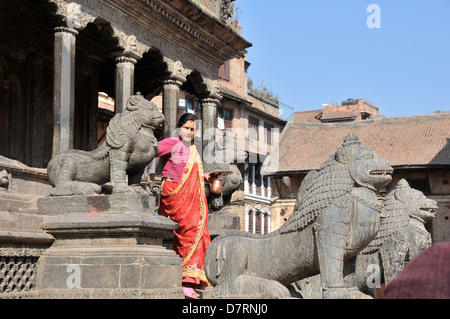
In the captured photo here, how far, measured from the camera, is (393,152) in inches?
1431

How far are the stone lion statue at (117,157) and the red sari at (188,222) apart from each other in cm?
73

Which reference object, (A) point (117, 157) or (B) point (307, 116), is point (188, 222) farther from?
(B) point (307, 116)

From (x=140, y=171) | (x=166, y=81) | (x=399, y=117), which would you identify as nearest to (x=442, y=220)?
(x=399, y=117)

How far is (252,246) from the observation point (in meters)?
6.45

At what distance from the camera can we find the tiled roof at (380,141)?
3531cm

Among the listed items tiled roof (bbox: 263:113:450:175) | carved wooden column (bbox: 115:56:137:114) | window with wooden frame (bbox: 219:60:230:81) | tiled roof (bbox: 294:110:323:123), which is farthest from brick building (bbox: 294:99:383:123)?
carved wooden column (bbox: 115:56:137:114)

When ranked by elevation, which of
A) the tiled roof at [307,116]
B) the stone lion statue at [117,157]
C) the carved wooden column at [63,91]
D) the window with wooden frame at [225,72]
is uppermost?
the tiled roof at [307,116]

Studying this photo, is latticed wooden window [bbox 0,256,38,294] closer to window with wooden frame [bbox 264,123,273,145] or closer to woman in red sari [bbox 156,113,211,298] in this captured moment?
woman in red sari [bbox 156,113,211,298]

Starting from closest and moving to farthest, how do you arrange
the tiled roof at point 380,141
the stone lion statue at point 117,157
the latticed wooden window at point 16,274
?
1. the latticed wooden window at point 16,274
2. the stone lion statue at point 117,157
3. the tiled roof at point 380,141

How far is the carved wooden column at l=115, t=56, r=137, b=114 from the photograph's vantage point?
Answer: 41.4 feet

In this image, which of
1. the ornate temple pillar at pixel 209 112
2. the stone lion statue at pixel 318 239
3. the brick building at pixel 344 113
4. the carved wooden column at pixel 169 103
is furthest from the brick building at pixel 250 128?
the stone lion statue at pixel 318 239

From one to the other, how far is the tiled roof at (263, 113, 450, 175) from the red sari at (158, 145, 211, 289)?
28.1 metres

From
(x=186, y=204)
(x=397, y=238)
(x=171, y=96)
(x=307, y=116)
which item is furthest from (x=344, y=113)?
(x=397, y=238)

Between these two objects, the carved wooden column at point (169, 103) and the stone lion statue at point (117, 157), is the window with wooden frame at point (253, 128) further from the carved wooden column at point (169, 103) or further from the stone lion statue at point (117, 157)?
the stone lion statue at point (117, 157)
